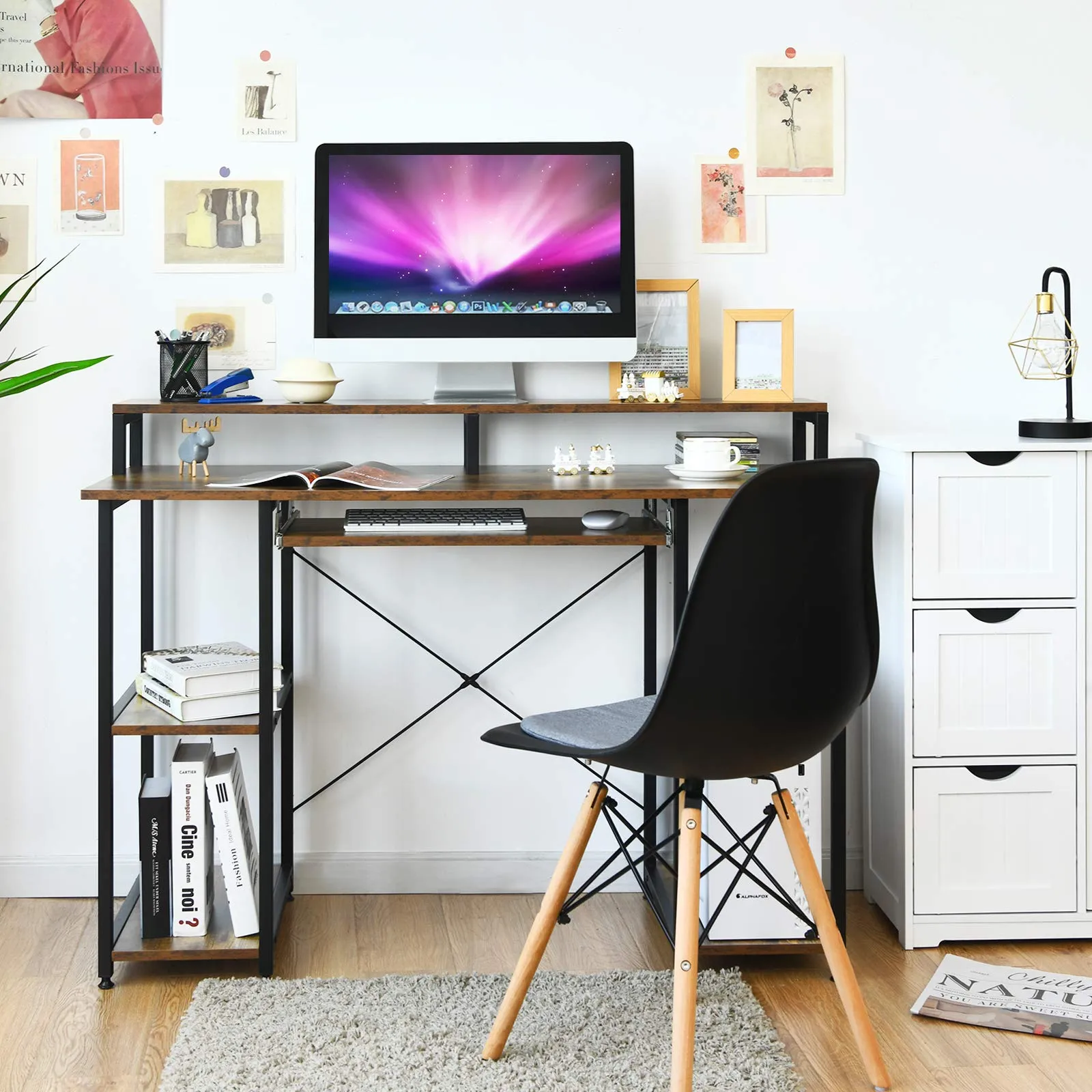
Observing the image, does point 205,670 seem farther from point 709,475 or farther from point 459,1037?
point 709,475

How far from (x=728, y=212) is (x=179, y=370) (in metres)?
1.19

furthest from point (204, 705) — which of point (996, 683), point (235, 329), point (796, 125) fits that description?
point (796, 125)

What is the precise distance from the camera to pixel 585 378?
8.97ft

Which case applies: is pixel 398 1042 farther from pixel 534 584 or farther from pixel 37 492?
pixel 37 492

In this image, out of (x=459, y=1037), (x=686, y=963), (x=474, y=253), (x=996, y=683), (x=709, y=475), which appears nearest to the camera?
(x=686, y=963)

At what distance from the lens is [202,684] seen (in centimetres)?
230

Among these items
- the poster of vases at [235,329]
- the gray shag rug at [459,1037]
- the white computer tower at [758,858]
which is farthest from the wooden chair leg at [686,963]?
the poster of vases at [235,329]

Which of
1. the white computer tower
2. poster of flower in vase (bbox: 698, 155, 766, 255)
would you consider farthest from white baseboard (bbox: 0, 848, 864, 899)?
poster of flower in vase (bbox: 698, 155, 766, 255)

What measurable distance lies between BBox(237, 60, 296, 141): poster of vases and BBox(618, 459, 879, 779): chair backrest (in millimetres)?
1495

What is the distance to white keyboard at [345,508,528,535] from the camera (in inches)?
89.9

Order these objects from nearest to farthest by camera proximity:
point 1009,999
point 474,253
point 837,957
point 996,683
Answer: point 837,957 < point 1009,999 < point 996,683 < point 474,253

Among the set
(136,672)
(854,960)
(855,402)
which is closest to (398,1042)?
(854,960)

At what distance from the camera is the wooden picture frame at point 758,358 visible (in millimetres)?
2545

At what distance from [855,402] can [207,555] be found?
57.3 inches
